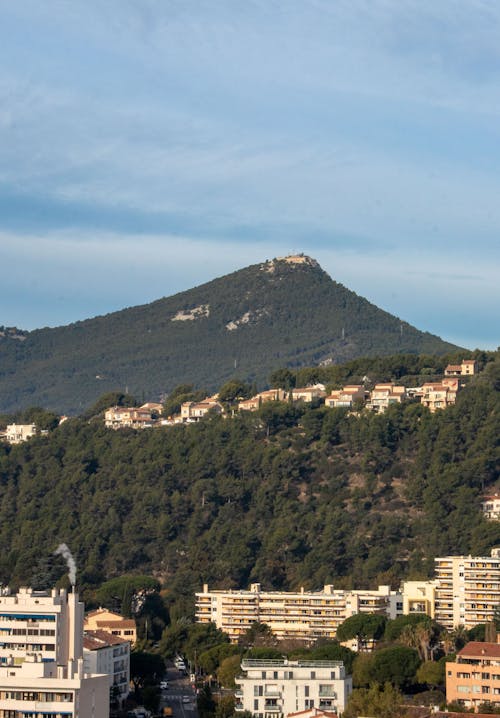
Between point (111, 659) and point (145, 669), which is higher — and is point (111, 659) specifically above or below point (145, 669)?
above

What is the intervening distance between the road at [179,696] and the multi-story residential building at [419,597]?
15003mm

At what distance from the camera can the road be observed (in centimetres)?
8819

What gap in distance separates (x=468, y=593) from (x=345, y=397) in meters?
38.4

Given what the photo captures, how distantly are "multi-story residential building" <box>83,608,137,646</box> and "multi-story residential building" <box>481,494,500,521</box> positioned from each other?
91.3 ft

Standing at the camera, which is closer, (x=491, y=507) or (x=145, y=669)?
(x=145, y=669)

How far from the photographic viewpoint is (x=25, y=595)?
7819 centimetres

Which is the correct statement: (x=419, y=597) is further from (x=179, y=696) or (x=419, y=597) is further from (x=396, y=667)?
(x=179, y=696)

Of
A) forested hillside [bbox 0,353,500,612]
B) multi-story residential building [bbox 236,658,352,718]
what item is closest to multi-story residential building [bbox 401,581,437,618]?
forested hillside [bbox 0,353,500,612]

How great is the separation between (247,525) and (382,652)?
3948 cm

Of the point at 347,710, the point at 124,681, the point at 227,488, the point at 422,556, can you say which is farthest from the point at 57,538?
the point at 347,710

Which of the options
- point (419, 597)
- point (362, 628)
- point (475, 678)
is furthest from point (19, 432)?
point (475, 678)

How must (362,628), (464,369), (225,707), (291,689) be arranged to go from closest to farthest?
(225,707) → (291,689) → (362,628) → (464,369)

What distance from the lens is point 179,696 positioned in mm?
93125

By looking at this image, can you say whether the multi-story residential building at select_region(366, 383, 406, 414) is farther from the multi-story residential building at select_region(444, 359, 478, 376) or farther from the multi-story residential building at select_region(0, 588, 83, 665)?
the multi-story residential building at select_region(0, 588, 83, 665)
